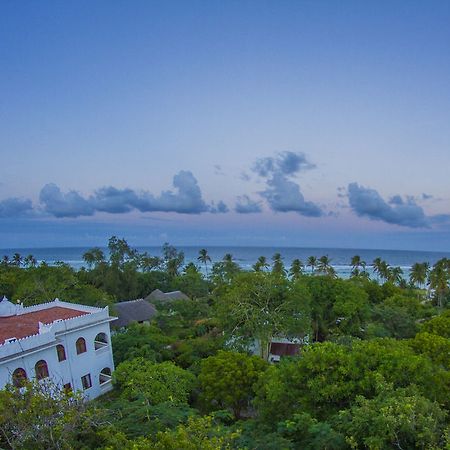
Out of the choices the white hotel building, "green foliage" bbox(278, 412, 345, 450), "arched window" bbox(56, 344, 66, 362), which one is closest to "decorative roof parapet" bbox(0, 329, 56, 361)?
the white hotel building

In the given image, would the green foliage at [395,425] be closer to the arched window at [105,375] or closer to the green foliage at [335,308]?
the green foliage at [335,308]

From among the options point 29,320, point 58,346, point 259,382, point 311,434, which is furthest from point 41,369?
point 311,434

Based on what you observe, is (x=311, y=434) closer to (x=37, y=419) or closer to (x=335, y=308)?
(x=37, y=419)

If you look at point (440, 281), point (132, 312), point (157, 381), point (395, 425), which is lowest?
point (440, 281)

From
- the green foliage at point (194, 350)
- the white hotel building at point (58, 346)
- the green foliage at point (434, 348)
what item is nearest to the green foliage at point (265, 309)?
the green foliage at point (194, 350)

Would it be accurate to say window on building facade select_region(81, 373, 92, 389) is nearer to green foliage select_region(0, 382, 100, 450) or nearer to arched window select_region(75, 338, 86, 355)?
arched window select_region(75, 338, 86, 355)

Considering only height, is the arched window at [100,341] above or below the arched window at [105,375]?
above

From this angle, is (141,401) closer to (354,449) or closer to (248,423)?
(248,423)
